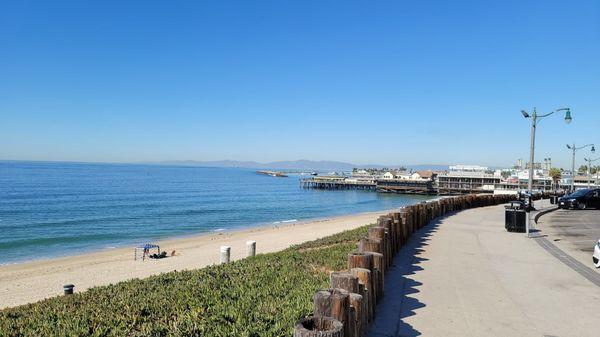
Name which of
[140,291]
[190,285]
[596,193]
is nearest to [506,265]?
[190,285]

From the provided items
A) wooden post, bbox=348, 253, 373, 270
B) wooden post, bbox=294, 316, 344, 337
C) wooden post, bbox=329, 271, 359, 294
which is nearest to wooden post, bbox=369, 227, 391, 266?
wooden post, bbox=348, 253, 373, 270

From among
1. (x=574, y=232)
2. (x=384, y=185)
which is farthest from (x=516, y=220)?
(x=384, y=185)

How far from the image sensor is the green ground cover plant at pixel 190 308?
17.7 ft

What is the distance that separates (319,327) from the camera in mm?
3957

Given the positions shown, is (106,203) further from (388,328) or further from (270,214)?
(388,328)

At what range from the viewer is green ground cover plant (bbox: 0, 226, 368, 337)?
17.7ft

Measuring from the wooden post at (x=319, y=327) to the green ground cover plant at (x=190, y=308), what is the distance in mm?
1131

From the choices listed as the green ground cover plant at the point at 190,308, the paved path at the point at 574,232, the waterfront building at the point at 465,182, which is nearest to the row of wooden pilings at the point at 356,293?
the green ground cover plant at the point at 190,308

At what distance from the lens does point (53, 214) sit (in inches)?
1882

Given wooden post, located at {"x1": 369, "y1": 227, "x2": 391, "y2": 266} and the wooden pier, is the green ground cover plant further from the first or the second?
the wooden pier

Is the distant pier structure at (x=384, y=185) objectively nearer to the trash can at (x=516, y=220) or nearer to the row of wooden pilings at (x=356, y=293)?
the trash can at (x=516, y=220)

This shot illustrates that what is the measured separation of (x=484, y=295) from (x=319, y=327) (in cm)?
513

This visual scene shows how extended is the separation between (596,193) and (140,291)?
3191 centimetres

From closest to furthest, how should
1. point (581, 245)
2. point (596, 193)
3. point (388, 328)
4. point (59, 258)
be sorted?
point (388, 328), point (581, 245), point (59, 258), point (596, 193)
